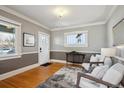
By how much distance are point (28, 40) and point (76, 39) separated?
107 inches

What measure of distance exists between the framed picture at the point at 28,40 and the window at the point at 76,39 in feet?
7.06

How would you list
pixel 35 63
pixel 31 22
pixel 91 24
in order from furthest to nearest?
pixel 91 24, pixel 35 63, pixel 31 22

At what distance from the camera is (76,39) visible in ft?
18.0

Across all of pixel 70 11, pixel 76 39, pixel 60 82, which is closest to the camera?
pixel 60 82

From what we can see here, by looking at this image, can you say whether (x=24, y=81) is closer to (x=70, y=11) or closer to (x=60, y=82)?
(x=60, y=82)

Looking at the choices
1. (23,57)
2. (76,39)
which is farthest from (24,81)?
(76,39)

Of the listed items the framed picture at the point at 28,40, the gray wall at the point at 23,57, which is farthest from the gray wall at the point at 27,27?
the framed picture at the point at 28,40

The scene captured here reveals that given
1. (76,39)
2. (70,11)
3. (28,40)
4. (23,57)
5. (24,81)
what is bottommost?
(24,81)
